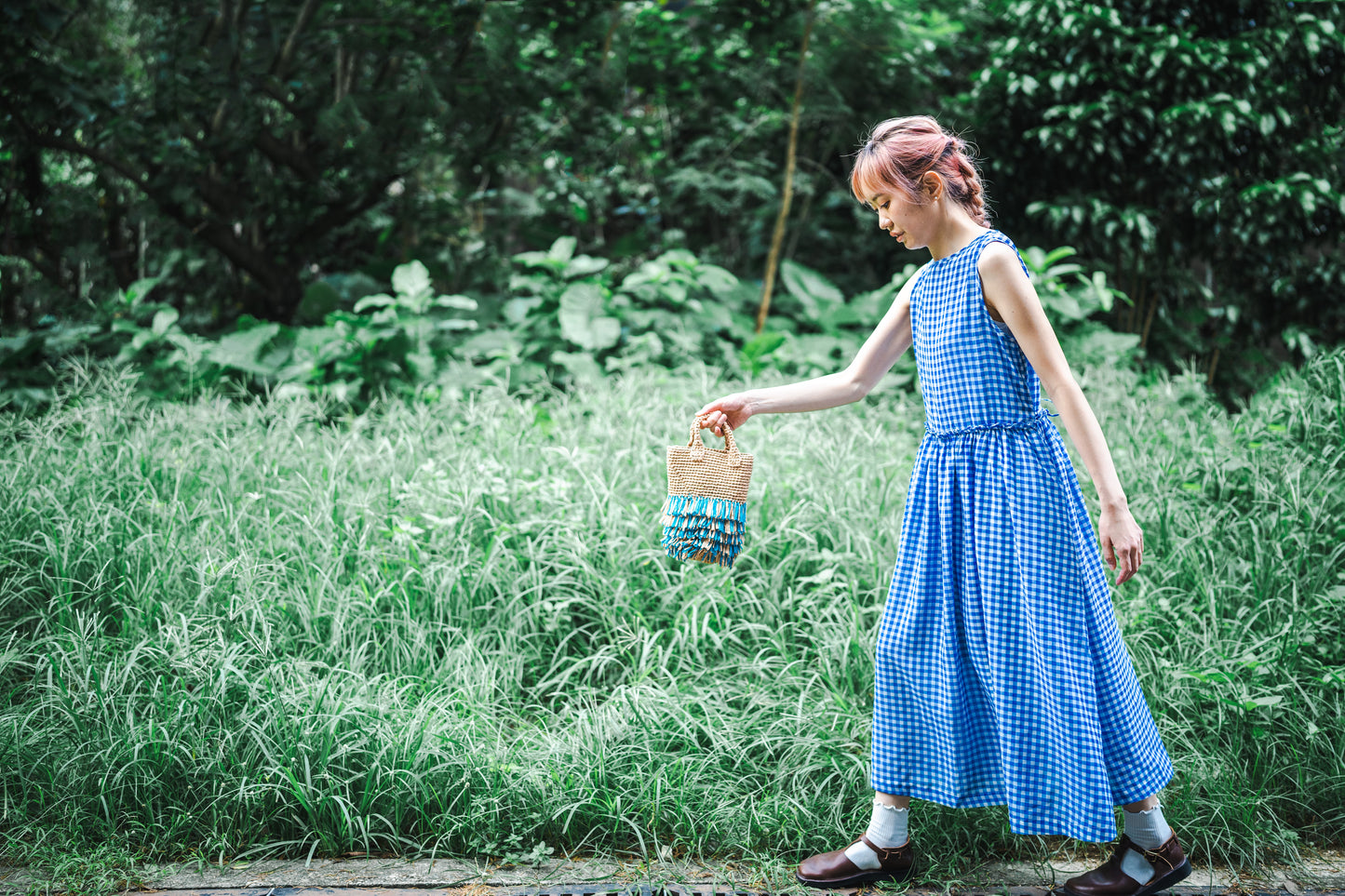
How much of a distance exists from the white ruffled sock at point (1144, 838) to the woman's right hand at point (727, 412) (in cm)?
120

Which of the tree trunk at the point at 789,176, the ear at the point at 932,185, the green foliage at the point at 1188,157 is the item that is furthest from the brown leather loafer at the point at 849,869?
the green foliage at the point at 1188,157

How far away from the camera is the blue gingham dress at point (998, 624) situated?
1872 millimetres

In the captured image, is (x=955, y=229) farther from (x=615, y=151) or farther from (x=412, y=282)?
(x=615, y=151)

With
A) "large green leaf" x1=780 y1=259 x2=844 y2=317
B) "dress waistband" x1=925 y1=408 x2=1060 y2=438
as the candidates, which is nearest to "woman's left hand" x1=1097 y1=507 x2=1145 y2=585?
"dress waistband" x1=925 y1=408 x2=1060 y2=438

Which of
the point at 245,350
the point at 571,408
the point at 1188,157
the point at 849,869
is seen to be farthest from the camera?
the point at 1188,157

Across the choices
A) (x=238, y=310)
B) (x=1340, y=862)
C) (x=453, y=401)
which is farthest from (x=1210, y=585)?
(x=238, y=310)

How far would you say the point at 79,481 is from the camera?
342cm

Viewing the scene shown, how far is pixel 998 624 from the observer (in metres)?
1.89

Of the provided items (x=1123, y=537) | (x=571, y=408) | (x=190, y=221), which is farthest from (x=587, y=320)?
(x=1123, y=537)

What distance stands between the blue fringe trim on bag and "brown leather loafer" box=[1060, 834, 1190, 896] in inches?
41.5

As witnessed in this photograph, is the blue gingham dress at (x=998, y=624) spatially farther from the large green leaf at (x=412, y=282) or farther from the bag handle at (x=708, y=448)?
the large green leaf at (x=412, y=282)

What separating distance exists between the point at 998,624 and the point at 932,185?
926mm

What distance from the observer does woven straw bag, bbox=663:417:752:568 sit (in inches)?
80.5

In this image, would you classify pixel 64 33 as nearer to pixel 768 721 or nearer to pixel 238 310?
pixel 238 310
